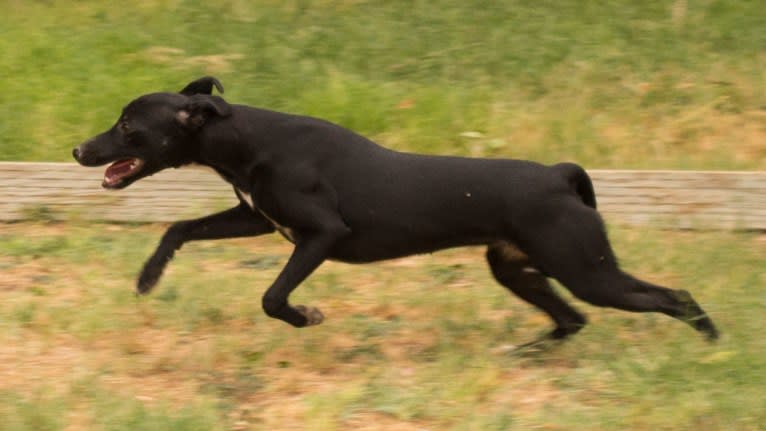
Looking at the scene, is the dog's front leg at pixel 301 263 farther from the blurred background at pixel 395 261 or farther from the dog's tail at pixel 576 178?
the dog's tail at pixel 576 178

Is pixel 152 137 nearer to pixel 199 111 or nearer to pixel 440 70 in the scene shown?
pixel 199 111

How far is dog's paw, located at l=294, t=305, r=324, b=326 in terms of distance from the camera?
6523mm

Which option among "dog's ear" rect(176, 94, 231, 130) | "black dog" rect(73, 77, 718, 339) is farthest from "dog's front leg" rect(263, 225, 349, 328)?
"dog's ear" rect(176, 94, 231, 130)

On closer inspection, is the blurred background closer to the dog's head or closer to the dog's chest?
the dog's chest

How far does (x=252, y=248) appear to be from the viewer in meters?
8.59

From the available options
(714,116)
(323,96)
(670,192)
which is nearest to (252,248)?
(323,96)

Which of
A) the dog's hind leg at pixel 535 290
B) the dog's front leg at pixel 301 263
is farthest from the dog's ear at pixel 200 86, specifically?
the dog's hind leg at pixel 535 290

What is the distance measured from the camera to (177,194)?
9.08 m

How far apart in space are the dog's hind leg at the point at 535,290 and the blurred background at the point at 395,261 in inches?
3.9

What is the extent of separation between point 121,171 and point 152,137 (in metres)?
0.28

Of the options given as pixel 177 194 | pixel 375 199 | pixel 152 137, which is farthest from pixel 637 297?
pixel 177 194

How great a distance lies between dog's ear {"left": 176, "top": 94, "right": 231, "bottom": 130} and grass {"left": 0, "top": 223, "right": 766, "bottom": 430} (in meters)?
1.08

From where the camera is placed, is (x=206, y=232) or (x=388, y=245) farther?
(x=206, y=232)

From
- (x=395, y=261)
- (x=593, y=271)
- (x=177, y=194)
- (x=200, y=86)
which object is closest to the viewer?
(x=593, y=271)
